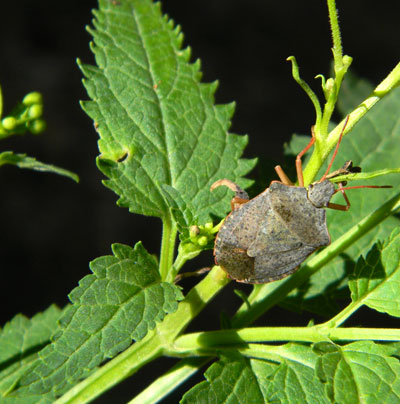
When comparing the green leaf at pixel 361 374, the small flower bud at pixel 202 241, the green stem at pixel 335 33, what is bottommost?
the green leaf at pixel 361 374

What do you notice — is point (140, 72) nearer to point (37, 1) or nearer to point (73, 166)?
point (73, 166)

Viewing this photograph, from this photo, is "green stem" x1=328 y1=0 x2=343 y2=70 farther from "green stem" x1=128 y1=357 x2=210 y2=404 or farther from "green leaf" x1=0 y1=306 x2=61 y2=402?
"green leaf" x1=0 y1=306 x2=61 y2=402

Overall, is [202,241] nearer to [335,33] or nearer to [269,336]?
[269,336]

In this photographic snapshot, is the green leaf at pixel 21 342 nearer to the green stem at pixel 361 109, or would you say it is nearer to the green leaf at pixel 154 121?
Result: the green leaf at pixel 154 121

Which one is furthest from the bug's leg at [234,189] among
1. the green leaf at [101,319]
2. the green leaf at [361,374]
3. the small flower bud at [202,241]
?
the green leaf at [361,374]

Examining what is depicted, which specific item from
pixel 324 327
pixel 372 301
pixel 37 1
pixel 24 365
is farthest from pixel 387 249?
pixel 37 1

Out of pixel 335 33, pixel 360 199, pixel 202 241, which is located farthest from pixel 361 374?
pixel 360 199
